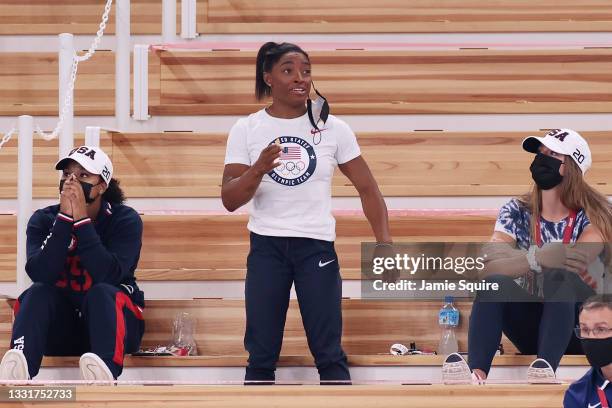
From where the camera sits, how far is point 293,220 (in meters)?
3.79

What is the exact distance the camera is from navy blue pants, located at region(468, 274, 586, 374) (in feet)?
12.2

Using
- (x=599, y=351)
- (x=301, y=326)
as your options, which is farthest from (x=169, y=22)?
(x=599, y=351)

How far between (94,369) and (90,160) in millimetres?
696

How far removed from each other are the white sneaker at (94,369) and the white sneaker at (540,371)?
109 cm

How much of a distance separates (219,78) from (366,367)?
159 centimetres

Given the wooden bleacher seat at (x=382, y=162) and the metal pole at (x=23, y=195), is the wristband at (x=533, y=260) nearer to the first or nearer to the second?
the wooden bleacher seat at (x=382, y=162)

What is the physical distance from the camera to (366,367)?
3.93 meters

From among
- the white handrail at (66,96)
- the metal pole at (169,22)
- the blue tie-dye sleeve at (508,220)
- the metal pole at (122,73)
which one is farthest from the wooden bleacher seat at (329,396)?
the metal pole at (169,22)

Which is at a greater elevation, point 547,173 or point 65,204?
point 547,173

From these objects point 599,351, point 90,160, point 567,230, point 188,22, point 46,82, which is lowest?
point 599,351

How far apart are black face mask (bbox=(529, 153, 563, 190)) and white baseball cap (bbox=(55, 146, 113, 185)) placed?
126 centimetres

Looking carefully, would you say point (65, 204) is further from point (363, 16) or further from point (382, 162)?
point (363, 16)

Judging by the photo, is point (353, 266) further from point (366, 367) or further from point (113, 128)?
point (113, 128)

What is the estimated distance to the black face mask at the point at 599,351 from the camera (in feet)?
9.91
